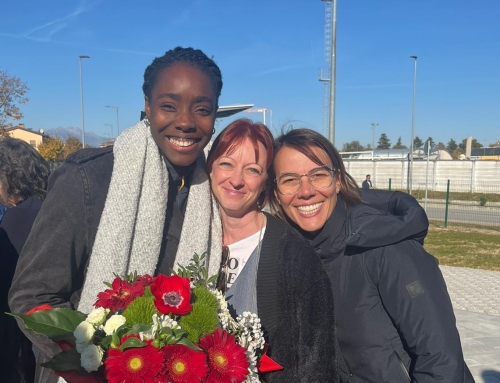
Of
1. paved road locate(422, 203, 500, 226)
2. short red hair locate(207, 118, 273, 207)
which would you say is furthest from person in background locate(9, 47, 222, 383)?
paved road locate(422, 203, 500, 226)

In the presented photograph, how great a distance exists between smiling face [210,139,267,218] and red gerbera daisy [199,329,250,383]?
3.54ft

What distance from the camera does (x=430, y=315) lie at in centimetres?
188

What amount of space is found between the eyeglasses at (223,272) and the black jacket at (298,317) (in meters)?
0.20

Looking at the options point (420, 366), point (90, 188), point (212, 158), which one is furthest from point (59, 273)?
point (420, 366)

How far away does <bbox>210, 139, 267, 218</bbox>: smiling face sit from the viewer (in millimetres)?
2424

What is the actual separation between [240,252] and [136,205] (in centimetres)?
66

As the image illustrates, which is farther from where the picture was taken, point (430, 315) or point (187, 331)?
point (430, 315)

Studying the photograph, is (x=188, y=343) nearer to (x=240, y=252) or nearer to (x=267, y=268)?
(x=267, y=268)

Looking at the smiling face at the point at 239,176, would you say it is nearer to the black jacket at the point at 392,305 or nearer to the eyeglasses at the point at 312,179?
the eyeglasses at the point at 312,179

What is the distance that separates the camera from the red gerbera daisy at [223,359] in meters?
1.34

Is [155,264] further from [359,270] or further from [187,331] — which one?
[359,270]

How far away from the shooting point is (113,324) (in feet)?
4.45

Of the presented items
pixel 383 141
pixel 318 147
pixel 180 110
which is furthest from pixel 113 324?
pixel 383 141

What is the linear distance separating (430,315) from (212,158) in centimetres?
134
